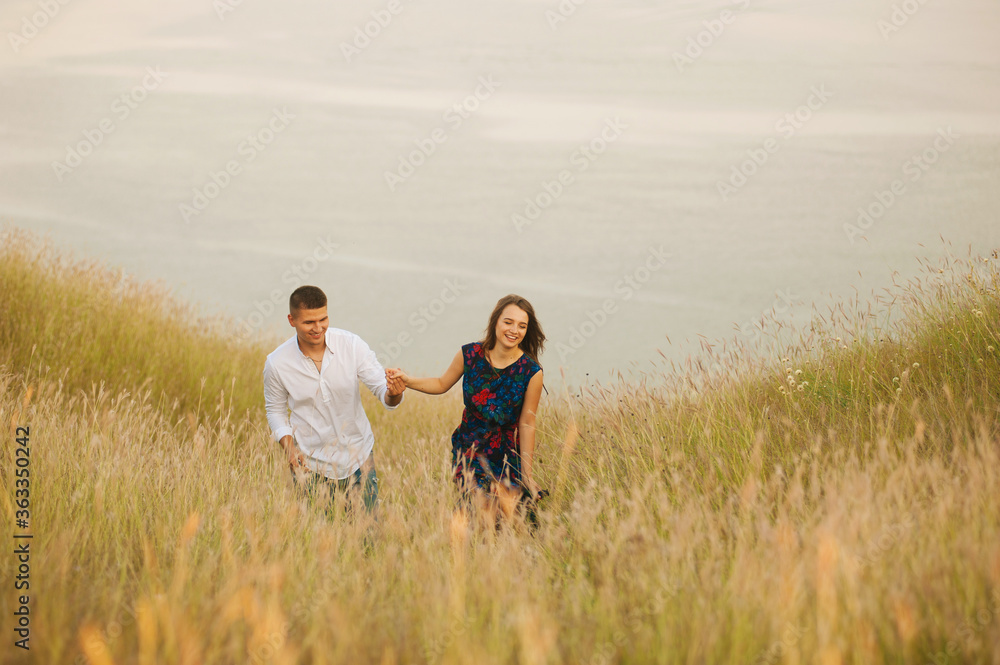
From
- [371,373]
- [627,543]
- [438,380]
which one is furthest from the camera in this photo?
[371,373]

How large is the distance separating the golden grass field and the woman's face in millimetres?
713

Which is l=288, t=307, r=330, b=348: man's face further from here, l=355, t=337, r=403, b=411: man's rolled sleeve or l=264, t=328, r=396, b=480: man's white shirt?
l=355, t=337, r=403, b=411: man's rolled sleeve

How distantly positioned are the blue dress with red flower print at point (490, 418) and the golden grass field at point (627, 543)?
1.28 ft

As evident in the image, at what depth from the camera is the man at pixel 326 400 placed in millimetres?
4570

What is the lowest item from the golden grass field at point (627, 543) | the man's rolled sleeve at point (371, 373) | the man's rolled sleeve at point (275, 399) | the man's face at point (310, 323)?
the golden grass field at point (627, 543)

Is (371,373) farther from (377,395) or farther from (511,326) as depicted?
(511,326)

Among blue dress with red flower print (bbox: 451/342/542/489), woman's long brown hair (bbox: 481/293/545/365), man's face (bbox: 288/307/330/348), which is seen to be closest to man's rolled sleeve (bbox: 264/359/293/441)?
man's face (bbox: 288/307/330/348)

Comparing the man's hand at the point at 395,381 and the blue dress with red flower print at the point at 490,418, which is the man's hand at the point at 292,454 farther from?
the blue dress with red flower print at the point at 490,418

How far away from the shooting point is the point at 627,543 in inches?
114

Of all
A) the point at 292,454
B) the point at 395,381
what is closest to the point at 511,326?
the point at 395,381

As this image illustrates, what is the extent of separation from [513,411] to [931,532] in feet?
7.83

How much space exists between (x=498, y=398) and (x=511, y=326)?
18.5 inches

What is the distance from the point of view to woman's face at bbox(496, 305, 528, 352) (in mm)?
4383

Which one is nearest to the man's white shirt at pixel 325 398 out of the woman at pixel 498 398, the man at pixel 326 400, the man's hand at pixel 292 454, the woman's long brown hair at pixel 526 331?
the man at pixel 326 400
